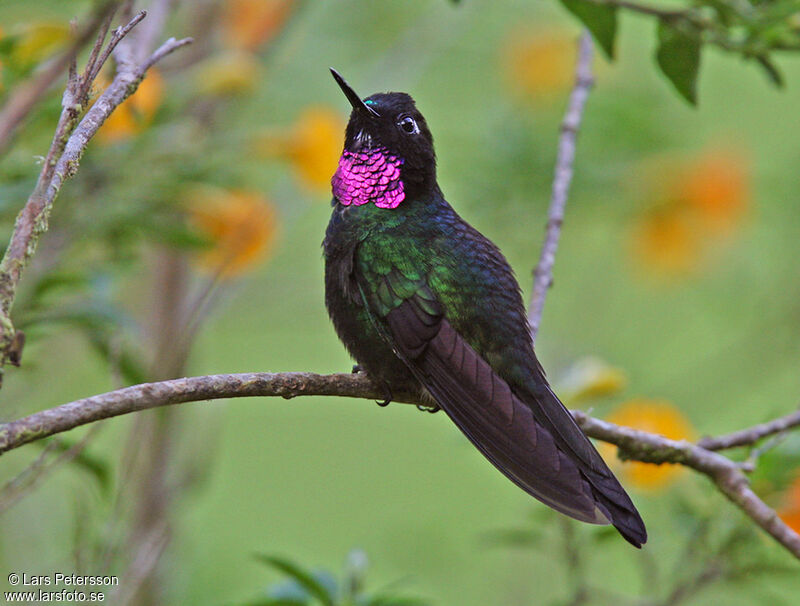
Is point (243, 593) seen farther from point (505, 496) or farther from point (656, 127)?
point (656, 127)

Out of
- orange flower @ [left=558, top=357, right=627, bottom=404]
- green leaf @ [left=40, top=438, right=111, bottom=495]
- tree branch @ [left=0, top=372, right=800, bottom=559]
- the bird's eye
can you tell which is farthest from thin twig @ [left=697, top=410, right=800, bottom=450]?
green leaf @ [left=40, top=438, right=111, bottom=495]

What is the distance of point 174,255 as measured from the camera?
4207 mm

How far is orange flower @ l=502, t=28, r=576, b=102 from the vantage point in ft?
15.3

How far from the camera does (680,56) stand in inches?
96.5

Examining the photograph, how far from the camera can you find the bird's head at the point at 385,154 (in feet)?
9.38

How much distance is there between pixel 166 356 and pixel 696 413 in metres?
2.95

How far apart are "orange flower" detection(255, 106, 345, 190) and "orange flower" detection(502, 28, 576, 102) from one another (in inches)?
60.7

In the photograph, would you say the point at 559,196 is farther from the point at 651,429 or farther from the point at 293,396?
the point at 293,396

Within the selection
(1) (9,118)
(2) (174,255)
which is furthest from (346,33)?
(1) (9,118)

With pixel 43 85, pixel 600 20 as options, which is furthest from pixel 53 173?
pixel 600 20

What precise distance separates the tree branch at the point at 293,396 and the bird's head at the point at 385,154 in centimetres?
64

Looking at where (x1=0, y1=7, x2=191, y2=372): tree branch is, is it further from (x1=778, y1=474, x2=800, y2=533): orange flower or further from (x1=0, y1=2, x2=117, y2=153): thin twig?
(x1=778, y1=474, x2=800, y2=533): orange flower

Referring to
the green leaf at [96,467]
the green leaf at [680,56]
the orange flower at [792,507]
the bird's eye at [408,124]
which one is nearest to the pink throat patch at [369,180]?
the bird's eye at [408,124]

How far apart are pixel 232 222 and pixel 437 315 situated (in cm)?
105
